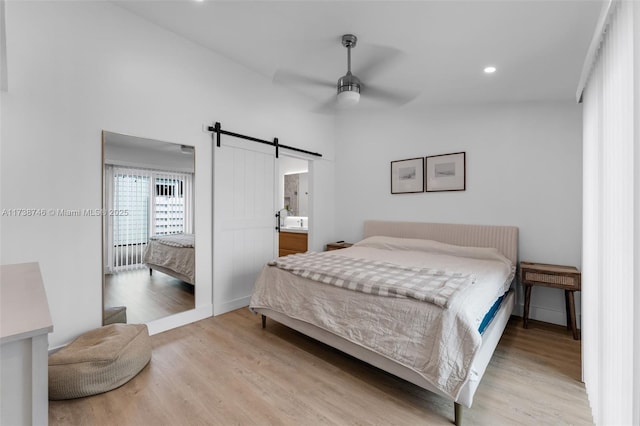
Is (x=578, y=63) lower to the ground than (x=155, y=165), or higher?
higher

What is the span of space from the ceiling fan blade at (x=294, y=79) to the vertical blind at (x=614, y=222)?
75.1 inches

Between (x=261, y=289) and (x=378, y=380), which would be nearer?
(x=378, y=380)

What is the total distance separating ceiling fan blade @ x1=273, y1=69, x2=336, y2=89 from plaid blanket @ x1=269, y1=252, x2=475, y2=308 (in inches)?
65.9

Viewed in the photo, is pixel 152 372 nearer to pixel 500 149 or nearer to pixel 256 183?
pixel 256 183

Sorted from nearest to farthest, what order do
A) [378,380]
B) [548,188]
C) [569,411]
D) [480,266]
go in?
[569,411] → [378,380] → [480,266] → [548,188]

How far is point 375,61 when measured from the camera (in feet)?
9.02

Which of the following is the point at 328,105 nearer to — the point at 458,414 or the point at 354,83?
the point at 354,83

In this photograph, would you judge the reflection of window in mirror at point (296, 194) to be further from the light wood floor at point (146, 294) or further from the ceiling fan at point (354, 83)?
the light wood floor at point (146, 294)

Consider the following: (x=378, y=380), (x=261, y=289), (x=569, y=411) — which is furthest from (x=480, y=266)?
(x=261, y=289)

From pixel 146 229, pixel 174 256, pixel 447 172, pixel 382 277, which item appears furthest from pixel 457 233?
pixel 146 229

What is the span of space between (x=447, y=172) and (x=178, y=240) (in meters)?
3.37

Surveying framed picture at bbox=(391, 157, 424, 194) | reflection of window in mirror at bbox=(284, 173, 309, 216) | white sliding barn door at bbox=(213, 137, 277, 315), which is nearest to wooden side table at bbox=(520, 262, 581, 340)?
framed picture at bbox=(391, 157, 424, 194)

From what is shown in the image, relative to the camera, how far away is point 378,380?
2049mm

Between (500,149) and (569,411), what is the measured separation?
2634 millimetres
